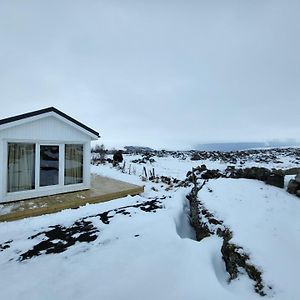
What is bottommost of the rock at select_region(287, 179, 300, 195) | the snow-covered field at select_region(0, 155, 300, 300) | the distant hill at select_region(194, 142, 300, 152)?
the snow-covered field at select_region(0, 155, 300, 300)

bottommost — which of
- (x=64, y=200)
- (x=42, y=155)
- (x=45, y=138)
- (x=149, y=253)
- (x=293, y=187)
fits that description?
(x=149, y=253)

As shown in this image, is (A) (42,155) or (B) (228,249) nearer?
(B) (228,249)

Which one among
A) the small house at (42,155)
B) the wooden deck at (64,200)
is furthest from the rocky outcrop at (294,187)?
the small house at (42,155)

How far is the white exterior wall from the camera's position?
666cm

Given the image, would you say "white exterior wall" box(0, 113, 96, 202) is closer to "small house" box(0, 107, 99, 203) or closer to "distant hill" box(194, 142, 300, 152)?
"small house" box(0, 107, 99, 203)

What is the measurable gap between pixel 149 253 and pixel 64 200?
4.19 meters

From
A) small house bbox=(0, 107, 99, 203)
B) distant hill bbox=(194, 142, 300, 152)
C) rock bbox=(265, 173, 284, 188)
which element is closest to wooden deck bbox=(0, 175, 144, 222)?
small house bbox=(0, 107, 99, 203)

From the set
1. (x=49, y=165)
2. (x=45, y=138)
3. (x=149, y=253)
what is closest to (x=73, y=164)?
(x=49, y=165)

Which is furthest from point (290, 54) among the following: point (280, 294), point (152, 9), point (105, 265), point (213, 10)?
point (105, 265)

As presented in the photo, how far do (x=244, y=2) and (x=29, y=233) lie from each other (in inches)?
378

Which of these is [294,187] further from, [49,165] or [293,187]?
[49,165]

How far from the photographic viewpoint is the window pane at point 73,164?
26.7 ft

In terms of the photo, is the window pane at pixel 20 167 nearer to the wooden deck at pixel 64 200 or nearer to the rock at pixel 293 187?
the wooden deck at pixel 64 200

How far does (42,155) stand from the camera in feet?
24.5
